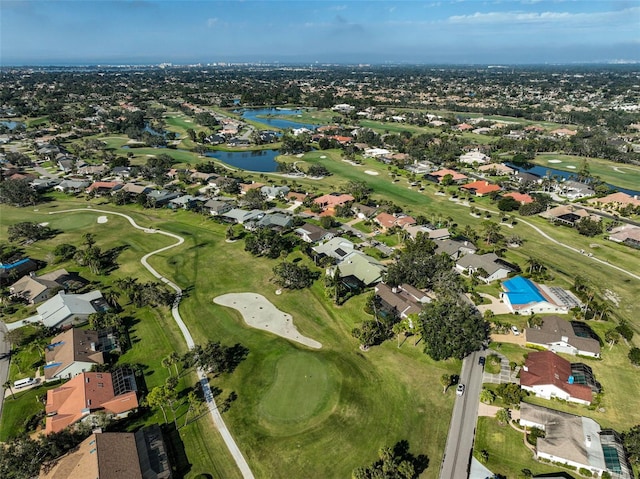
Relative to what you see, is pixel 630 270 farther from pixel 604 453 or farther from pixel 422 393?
pixel 422 393

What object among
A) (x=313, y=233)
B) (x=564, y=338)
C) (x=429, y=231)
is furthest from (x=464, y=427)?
(x=313, y=233)

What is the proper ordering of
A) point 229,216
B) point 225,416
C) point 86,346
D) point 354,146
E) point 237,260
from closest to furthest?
point 225,416
point 86,346
point 237,260
point 229,216
point 354,146

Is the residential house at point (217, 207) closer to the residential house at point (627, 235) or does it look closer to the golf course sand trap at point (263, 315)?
the golf course sand trap at point (263, 315)

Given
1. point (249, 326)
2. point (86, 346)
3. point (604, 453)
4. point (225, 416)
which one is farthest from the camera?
point (249, 326)

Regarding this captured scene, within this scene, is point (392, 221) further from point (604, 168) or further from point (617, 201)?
point (604, 168)

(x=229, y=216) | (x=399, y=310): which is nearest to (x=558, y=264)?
(x=399, y=310)

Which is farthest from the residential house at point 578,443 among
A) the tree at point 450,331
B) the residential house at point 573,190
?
the residential house at point 573,190

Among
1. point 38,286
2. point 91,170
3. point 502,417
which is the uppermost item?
point 91,170
